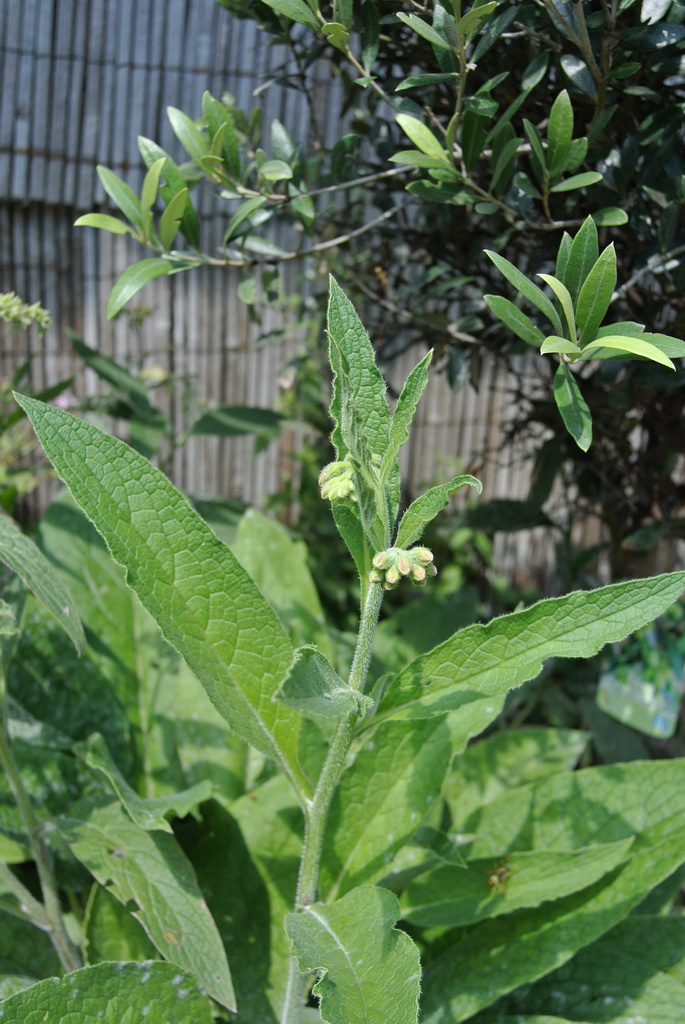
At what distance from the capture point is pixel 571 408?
2.85 ft

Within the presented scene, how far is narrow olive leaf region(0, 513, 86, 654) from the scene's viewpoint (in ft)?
2.89

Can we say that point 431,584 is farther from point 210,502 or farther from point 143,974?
point 143,974

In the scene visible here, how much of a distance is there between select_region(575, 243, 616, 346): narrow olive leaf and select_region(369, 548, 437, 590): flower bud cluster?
294 mm

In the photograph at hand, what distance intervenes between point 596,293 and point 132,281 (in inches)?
24.5

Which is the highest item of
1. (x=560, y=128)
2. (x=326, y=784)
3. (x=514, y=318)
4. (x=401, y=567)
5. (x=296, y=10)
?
(x=296, y=10)

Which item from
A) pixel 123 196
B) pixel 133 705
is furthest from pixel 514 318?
pixel 133 705

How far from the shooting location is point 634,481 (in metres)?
1.53

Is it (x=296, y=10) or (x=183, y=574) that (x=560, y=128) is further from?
(x=183, y=574)

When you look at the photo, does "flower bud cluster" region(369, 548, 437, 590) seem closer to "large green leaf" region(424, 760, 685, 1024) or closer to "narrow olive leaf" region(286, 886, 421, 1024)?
"narrow olive leaf" region(286, 886, 421, 1024)

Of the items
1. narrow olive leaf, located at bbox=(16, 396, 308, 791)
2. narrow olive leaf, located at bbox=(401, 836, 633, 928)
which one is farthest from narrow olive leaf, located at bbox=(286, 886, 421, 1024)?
narrow olive leaf, located at bbox=(401, 836, 633, 928)

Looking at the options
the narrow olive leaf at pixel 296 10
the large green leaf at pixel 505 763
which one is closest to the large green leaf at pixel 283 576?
the large green leaf at pixel 505 763

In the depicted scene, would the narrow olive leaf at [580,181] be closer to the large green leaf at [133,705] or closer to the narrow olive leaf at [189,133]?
the narrow olive leaf at [189,133]

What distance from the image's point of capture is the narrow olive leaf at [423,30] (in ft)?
2.87

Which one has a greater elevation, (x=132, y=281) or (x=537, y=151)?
(x=537, y=151)
